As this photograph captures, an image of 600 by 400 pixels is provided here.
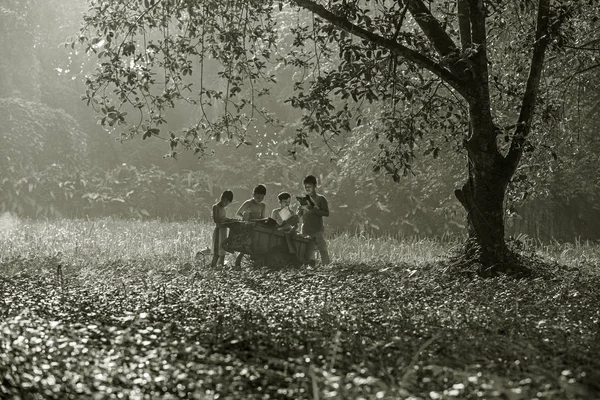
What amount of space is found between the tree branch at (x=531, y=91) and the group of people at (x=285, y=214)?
12.6 ft

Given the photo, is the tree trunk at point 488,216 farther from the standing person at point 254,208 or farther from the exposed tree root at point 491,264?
the standing person at point 254,208

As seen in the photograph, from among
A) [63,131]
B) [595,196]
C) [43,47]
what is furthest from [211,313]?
[43,47]

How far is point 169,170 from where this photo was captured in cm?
3828

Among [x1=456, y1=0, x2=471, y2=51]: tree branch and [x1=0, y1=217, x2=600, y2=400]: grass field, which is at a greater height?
[x1=456, y1=0, x2=471, y2=51]: tree branch

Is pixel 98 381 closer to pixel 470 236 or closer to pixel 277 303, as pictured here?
pixel 277 303

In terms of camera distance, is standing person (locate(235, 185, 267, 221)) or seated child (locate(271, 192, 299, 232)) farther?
standing person (locate(235, 185, 267, 221))

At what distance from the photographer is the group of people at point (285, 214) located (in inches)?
622

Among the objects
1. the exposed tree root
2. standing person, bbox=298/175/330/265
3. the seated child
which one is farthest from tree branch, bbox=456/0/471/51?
the seated child

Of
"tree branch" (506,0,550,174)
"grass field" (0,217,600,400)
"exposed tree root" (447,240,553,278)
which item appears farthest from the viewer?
"exposed tree root" (447,240,553,278)

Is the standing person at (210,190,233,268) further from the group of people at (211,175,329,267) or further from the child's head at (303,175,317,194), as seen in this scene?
the child's head at (303,175,317,194)

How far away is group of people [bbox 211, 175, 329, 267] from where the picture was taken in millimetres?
15805

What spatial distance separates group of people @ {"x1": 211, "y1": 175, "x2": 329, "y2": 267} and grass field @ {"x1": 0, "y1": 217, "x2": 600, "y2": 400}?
2.27 metres

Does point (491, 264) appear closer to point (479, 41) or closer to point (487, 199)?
point (487, 199)

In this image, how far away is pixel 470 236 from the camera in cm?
1341
